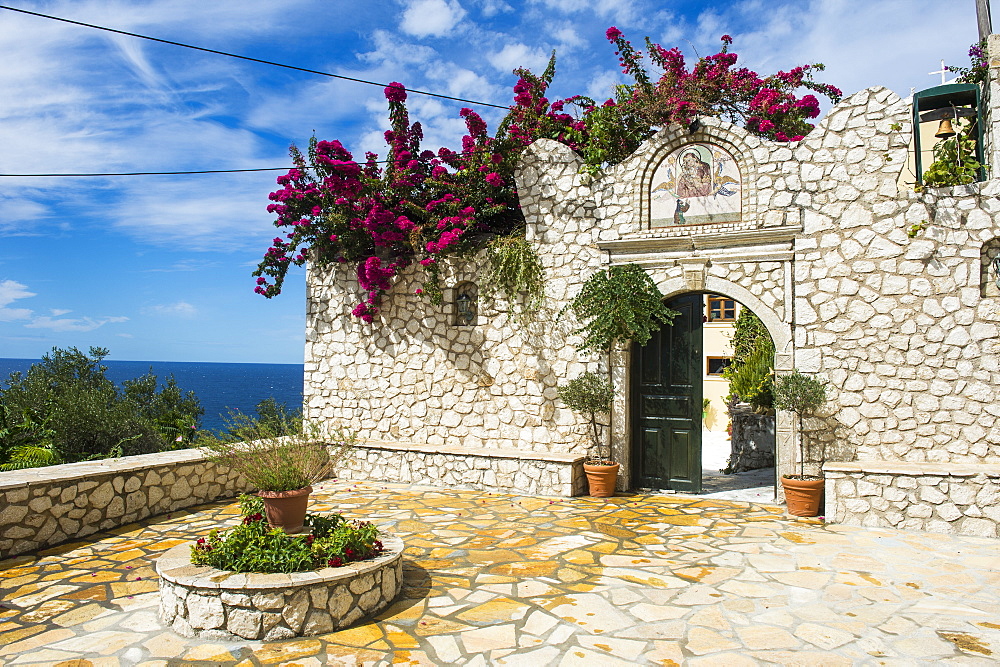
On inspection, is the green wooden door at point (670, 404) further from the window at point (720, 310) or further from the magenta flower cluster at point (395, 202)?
the window at point (720, 310)

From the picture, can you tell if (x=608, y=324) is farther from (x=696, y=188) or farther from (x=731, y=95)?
(x=731, y=95)

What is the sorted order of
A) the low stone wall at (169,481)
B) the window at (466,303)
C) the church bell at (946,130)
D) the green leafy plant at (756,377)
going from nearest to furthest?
the low stone wall at (169,481), the church bell at (946,130), the window at (466,303), the green leafy plant at (756,377)

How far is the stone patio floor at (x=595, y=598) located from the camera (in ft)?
13.3

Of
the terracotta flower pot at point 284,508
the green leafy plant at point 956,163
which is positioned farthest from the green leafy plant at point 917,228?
the terracotta flower pot at point 284,508

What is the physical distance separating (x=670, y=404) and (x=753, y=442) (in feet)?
11.2

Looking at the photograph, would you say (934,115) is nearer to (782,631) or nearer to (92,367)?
(782,631)

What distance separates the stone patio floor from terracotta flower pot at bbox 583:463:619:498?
0.97 m

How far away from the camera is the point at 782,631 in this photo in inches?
171

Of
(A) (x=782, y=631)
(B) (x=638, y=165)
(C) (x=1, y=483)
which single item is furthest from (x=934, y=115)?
(C) (x=1, y=483)

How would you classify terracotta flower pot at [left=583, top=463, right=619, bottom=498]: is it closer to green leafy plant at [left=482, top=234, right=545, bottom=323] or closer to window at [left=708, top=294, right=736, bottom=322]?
green leafy plant at [left=482, top=234, right=545, bottom=323]

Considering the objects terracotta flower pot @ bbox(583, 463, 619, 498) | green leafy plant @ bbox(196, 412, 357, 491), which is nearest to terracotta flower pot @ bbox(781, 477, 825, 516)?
terracotta flower pot @ bbox(583, 463, 619, 498)

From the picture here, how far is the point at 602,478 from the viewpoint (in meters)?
8.55

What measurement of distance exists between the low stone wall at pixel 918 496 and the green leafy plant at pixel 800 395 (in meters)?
0.65

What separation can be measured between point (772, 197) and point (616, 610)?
5.78 meters
